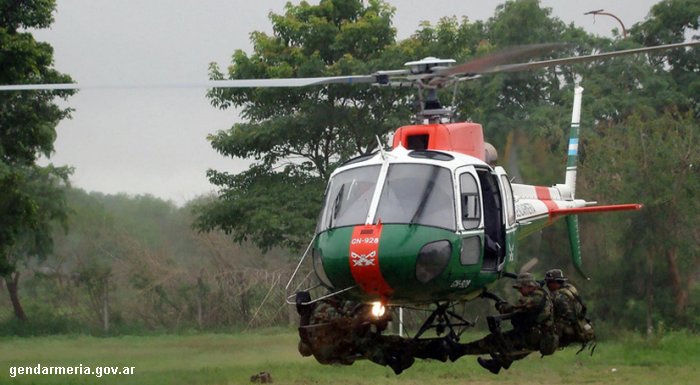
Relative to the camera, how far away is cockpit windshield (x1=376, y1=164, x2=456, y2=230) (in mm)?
10961

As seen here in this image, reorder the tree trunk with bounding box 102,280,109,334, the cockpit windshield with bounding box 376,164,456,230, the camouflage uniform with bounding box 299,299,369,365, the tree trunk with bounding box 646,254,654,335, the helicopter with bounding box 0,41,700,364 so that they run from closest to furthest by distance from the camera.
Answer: the helicopter with bounding box 0,41,700,364 → the cockpit windshield with bounding box 376,164,456,230 → the camouflage uniform with bounding box 299,299,369,365 → the tree trunk with bounding box 102,280,109,334 → the tree trunk with bounding box 646,254,654,335

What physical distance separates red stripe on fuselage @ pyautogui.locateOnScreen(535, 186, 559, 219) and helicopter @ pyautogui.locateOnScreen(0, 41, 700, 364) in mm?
1992

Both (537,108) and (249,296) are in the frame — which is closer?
(249,296)

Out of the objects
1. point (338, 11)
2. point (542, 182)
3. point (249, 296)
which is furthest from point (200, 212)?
point (542, 182)

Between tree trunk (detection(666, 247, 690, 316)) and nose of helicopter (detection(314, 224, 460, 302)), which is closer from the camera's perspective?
nose of helicopter (detection(314, 224, 460, 302))

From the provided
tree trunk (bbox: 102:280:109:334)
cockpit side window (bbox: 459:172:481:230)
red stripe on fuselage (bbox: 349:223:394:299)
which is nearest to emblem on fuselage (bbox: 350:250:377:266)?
red stripe on fuselage (bbox: 349:223:394:299)

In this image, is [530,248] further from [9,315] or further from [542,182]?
[9,315]

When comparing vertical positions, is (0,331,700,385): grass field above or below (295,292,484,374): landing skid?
below

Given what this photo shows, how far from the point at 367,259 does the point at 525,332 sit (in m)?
2.31

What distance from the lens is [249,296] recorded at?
21781mm

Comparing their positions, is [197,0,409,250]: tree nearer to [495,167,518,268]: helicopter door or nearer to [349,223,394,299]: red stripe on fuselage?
[495,167,518,268]: helicopter door

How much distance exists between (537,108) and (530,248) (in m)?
5.27

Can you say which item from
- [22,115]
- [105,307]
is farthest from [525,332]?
[105,307]

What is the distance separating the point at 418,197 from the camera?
11.1 m
